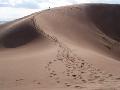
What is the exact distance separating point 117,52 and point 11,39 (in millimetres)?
7847

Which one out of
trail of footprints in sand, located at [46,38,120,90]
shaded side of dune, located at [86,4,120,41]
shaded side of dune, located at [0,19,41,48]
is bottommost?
trail of footprints in sand, located at [46,38,120,90]

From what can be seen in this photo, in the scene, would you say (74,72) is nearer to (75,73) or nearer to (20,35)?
(75,73)

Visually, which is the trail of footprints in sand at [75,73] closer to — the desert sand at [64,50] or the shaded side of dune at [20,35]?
the desert sand at [64,50]

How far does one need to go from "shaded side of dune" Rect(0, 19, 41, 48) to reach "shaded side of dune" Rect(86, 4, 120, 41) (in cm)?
752

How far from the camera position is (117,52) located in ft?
78.2

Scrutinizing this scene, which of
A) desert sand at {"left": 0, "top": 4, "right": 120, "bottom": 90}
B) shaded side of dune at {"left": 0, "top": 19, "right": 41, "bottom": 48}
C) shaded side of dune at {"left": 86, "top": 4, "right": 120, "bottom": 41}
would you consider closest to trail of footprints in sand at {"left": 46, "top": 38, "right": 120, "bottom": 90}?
desert sand at {"left": 0, "top": 4, "right": 120, "bottom": 90}

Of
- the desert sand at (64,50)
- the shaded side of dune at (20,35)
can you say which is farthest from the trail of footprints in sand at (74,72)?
the shaded side of dune at (20,35)

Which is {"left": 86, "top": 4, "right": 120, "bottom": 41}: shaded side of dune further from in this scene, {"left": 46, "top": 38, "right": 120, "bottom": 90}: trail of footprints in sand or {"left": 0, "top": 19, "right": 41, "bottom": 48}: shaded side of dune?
{"left": 46, "top": 38, "right": 120, "bottom": 90}: trail of footprints in sand

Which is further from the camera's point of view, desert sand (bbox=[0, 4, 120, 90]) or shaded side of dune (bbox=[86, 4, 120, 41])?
shaded side of dune (bbox=[86, 4, 120, 41])

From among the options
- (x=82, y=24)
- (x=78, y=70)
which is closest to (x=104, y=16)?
(x=82, y=24)

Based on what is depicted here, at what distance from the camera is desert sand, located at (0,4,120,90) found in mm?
11172

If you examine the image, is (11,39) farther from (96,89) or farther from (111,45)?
(96,89)

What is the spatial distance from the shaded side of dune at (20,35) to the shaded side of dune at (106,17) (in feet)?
24.7

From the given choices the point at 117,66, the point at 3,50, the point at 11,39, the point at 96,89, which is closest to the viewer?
the point at 96,89
